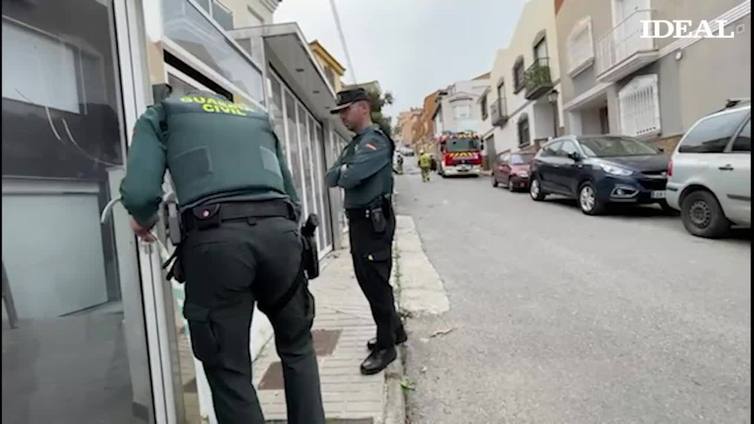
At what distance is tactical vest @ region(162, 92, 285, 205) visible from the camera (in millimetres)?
1843

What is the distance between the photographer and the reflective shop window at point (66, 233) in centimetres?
159

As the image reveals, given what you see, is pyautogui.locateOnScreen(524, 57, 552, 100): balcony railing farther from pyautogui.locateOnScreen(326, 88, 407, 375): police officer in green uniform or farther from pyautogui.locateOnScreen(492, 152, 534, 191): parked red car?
pyautogui.locateOnScreen(326, 88, 407, 375): police officer in green uniform

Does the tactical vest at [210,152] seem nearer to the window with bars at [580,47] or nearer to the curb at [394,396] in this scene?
the curb at [394,396]

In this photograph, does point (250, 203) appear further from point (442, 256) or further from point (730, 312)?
point (442, 256)

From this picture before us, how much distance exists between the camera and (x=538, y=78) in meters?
20.7

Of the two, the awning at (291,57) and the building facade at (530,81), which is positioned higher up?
the building facade at (530,81)

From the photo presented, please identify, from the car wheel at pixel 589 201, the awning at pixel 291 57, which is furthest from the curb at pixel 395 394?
the car wheel at pixel 589 201

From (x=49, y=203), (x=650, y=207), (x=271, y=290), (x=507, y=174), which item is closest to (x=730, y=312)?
(x=271, y=290)

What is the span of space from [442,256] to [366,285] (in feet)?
13.2

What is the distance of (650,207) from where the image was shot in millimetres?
10062

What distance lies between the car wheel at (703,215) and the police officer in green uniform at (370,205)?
5.32 metres

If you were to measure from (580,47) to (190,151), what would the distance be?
18.4m

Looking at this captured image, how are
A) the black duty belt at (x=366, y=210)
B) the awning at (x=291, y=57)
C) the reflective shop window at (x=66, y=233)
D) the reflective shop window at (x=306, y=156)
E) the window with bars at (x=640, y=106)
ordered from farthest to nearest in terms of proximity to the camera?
the window with bars at (x=640, y=106)
the reflective shop window at (x=306, y=156)
the awning at (x=291, y=57)
the black duty belt at (x=366, y=210)
the reflective shop window at (x=66, y=233)

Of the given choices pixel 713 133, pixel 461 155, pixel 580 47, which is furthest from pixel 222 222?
pixel 461 155
